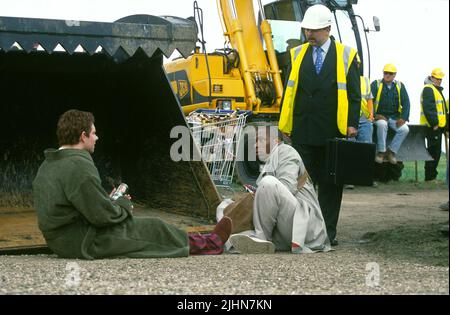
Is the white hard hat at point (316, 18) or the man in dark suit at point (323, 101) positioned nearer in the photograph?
the white hard hat at point (316, 18)

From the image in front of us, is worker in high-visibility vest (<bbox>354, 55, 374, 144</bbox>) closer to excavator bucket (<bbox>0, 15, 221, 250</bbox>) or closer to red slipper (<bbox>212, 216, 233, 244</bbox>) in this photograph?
excavator bucket (<bbox>0, 15, 221, 250</bbox>)

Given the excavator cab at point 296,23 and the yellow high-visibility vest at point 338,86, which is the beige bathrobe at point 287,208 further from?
the excavator cab at point 296,23

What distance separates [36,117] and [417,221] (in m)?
4.26

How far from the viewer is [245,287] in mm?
5137

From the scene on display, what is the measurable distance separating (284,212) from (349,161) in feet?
2.69

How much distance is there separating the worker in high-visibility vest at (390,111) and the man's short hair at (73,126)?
9.55 m

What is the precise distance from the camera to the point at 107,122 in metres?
10.4

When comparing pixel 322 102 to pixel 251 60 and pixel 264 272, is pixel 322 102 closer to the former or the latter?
pixel 264 272

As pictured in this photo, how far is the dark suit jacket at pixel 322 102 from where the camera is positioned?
800 cm

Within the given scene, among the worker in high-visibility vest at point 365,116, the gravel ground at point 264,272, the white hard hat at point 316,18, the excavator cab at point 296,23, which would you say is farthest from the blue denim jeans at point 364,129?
the white hard hat at point 316,18

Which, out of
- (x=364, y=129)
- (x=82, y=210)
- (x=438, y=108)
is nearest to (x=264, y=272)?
(x=82, y=210)

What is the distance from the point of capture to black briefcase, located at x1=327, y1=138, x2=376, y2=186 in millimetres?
7801
